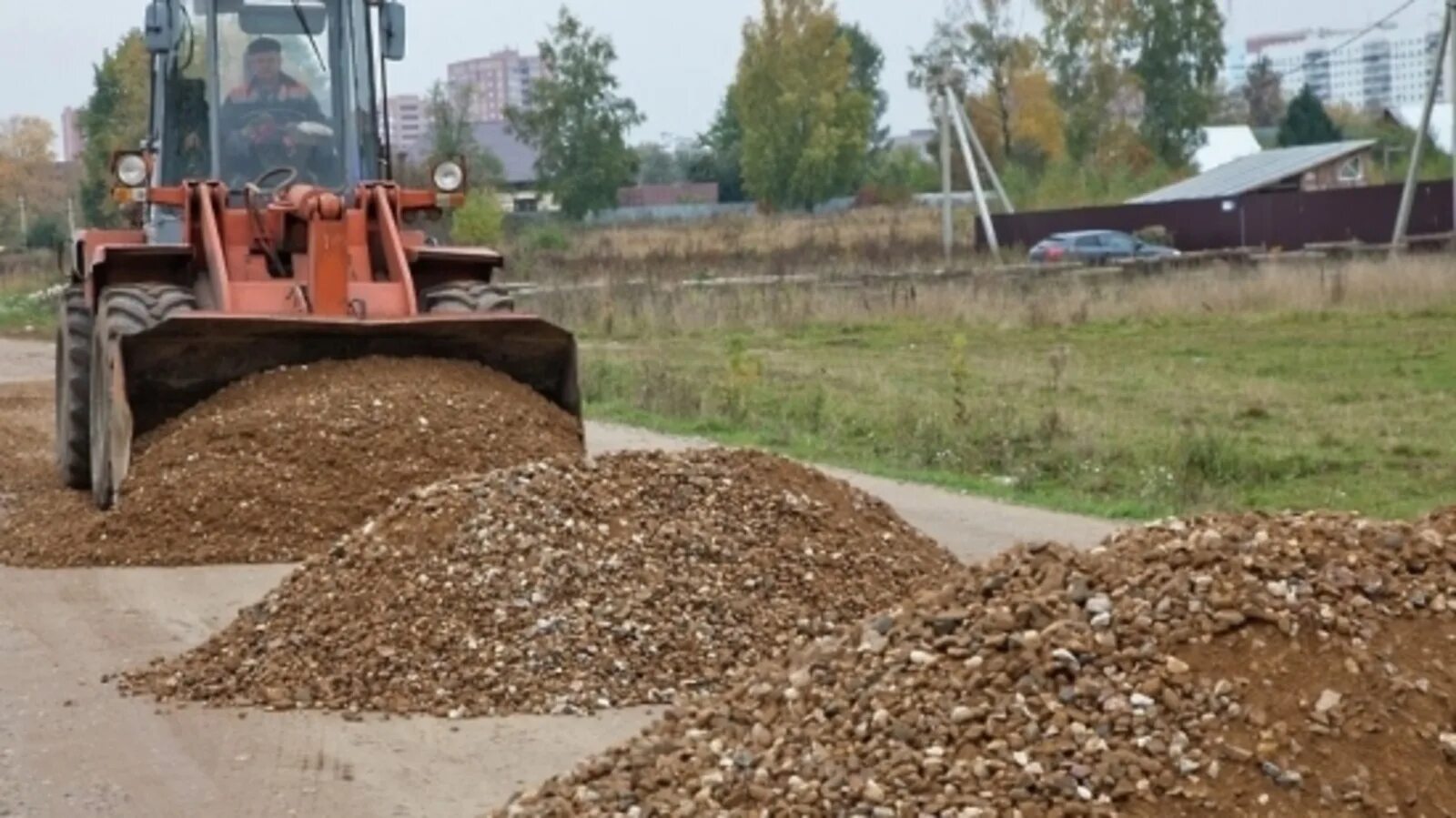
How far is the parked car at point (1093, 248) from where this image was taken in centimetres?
5091

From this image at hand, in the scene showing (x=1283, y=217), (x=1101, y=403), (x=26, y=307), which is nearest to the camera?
(x=1101, y=403)

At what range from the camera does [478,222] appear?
1951 inches

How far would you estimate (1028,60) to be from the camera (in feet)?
311

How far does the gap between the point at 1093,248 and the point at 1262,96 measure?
3474 inches

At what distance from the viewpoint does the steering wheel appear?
51.7ft

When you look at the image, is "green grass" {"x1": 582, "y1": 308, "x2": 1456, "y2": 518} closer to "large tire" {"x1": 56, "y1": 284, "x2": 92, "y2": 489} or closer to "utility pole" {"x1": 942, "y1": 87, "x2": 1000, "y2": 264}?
"large tire" {"x1": 56, "y1": 284, "x2": 92, "y2": 489}

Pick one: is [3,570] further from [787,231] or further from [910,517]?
[787,231]

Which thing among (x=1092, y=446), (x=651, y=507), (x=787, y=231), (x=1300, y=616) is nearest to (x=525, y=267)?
(x=787, y=231)

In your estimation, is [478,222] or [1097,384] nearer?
[1097,384]

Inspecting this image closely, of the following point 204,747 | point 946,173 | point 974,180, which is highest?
point 946,173

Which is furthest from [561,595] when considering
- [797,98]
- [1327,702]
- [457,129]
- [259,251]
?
[797,98]

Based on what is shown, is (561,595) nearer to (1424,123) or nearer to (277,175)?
(277,175)

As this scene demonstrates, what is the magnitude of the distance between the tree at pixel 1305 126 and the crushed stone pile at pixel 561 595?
87.5m

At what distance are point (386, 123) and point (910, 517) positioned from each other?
4474mm
